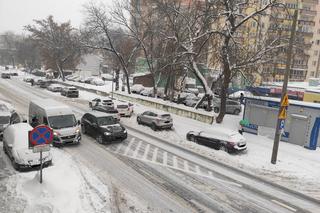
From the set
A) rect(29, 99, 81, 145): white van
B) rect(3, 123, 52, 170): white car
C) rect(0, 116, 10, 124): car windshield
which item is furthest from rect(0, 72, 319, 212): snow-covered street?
rect(0, 116, 10, 124): car windshield

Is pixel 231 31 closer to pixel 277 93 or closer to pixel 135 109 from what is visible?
pixel 135 109

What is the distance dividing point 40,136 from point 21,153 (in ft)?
10.5

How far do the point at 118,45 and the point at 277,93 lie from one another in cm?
2422

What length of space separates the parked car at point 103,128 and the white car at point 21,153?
4.74m

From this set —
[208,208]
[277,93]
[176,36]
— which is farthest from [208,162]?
[277,93]

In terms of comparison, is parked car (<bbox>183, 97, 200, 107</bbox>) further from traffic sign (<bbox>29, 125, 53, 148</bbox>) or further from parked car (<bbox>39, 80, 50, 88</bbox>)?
traffic sign (<bbox>29, 125, 53, 148</bbox>)

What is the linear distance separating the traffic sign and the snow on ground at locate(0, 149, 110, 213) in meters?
1.88

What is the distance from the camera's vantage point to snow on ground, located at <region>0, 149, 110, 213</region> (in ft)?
33.0

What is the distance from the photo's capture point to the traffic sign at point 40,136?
10.5 m

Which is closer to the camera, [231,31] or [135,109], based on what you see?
[231,31]

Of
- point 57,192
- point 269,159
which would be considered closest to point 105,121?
point 57,192

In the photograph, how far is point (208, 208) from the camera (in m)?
10.8

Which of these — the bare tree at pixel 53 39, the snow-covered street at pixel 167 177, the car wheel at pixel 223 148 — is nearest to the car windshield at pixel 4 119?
the snow-covered street at pixel 167 177

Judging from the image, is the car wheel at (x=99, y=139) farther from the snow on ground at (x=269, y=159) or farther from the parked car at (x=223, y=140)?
the parked car at (x=223, y=140)
